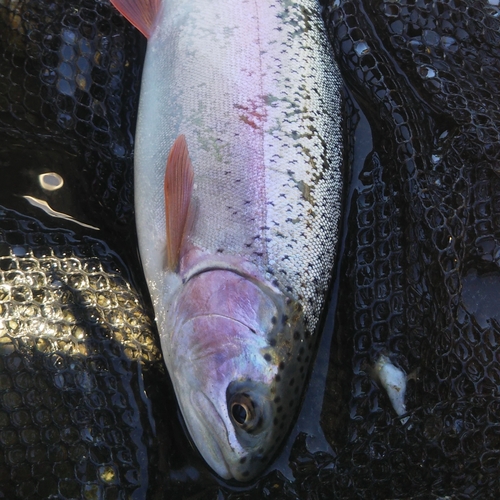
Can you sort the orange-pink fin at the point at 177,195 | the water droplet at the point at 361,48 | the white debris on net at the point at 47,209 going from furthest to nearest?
the water droplet at the point at 361,48, the white debris on net at the point at 47,209, the orange-pink fin at the point at 177,195

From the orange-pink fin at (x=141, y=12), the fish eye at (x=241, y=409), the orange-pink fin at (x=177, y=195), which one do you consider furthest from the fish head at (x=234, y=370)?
the orange-pink fin at (x=141, y=12)

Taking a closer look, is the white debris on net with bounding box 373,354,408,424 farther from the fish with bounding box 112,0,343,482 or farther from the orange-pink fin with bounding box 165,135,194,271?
the orange-pink fin with bounding box 165,135,194,271

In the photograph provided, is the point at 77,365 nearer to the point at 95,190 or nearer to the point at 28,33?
the point at 95,190

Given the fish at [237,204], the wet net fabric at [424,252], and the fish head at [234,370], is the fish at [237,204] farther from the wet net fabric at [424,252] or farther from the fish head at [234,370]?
the wet net fabric at [424,252]

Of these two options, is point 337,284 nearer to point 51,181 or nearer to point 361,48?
point 361,48

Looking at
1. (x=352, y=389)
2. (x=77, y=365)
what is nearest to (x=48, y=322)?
(x=77, y=365)

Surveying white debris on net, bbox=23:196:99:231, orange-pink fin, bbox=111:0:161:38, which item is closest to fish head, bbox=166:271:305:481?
white debris on net, bbox=23:196:99:231
